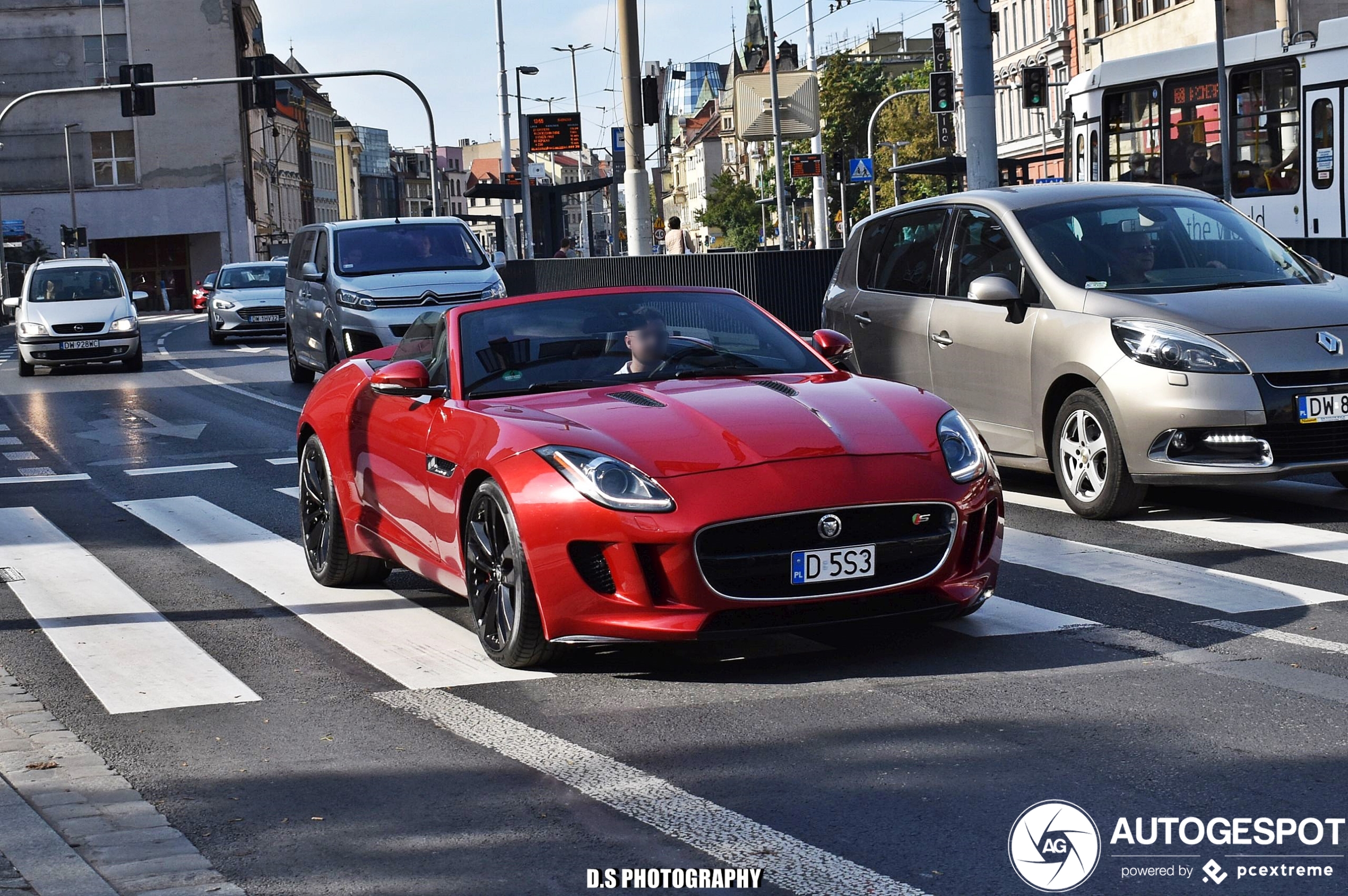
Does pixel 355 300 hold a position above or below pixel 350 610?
above

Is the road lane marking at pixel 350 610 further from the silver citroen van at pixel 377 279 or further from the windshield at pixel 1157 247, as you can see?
the silver citroen van at pixel 377 279

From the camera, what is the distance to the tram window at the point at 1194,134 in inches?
903

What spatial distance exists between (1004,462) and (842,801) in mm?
5751

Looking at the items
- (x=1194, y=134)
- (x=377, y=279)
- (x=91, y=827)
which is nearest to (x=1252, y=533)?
(x=91, y=827)

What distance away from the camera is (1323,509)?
9.35 m

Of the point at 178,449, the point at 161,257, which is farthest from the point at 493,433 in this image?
the point at 161,257

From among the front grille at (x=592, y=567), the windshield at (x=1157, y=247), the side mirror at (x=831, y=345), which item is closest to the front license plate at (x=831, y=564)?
the front grille at (x=592, y=567)

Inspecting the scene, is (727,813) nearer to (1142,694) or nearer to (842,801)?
(842,801)

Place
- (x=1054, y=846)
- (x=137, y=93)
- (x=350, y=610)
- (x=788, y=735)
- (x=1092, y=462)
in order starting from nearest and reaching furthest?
(x=1054, y=846) < (x=788, y=735) < (x=350, y=610) < (x=1092, y=462) < (x=137, y=93)

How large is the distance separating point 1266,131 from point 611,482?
18.6 meters

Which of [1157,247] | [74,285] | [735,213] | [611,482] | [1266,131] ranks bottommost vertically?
[611,482]

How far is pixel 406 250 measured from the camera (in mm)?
20422

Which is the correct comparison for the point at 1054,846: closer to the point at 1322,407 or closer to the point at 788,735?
the point at 788,735

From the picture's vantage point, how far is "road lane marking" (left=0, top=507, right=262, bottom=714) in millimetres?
6199
